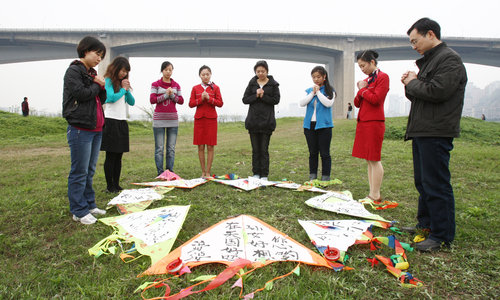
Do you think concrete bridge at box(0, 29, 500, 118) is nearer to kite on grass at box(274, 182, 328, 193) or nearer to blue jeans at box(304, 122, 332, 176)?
blue jeans at box(304, 122, 332, 176)

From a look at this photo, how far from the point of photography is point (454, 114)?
2.18 m

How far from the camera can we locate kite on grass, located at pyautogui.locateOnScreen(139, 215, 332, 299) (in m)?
1.81

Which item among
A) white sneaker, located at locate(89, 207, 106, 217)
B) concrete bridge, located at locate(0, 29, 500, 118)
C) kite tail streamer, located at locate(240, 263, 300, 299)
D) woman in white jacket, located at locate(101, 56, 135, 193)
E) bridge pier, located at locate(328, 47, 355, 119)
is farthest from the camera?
bridge pier, located at locate(328, 47, 355, 119)

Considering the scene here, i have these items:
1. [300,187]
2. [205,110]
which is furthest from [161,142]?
[300,187]

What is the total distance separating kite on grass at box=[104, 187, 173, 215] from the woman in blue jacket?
2377 millimetres

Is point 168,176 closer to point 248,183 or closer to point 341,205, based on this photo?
point 248,183

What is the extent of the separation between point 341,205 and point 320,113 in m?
1.64

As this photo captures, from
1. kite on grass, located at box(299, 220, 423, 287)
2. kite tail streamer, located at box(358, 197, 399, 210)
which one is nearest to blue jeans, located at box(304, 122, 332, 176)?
kite tail streamer, located at box(358, 197, 399, 210)

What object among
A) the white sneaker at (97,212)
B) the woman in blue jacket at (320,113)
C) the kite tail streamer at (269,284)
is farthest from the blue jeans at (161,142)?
the kite tail streamer at (269,284)

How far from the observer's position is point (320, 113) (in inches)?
169

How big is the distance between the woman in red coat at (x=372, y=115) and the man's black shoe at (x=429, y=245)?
1.20m

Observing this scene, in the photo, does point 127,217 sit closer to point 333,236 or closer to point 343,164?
point 333,236

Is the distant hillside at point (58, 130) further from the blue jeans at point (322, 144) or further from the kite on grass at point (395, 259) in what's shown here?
the kite on grass at point (395, 259)

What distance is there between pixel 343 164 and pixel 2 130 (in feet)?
45.9
